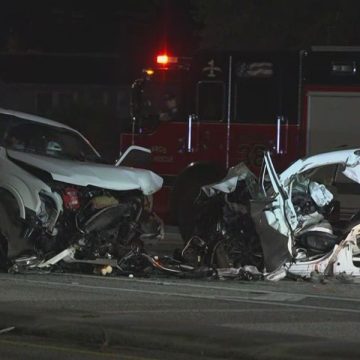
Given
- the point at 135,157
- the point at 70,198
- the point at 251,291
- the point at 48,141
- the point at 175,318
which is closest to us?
the point at 175,318

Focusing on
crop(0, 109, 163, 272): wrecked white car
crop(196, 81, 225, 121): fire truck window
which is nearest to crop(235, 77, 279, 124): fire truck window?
crop(196, 81, 225, 121): fire truck window

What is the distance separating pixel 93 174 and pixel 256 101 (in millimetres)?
4790

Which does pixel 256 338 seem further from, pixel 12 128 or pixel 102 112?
pixel 102 112

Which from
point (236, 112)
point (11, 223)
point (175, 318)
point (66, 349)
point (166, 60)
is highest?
point (166, 60)

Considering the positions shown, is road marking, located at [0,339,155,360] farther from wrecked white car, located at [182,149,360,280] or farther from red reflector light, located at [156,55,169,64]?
red reflector light, located at [156,55,169,64]

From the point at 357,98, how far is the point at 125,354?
315 inches

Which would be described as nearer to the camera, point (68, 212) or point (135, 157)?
point (68, 212)

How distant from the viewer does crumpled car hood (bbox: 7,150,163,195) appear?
29.2 feet

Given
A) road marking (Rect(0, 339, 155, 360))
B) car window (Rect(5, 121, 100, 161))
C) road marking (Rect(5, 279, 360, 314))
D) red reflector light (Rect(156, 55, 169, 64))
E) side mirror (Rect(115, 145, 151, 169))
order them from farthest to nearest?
1. red reflector light (Rect(156, 55, 169, 64))
2. side mirror (Rect(115, 145, 151, 169))
3. car window (Rect(5, 121, 100, 161))
4. road marking (Rect(5, 279, 360, 314))
5. road marking (Rect(0, 339, 155, 360))

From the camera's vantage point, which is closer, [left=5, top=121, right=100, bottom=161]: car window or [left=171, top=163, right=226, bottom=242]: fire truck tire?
[left=5, top=121, right=100, bottom=161]: car window

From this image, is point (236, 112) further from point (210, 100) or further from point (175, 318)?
point (175, 318)

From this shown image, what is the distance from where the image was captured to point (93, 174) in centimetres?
902

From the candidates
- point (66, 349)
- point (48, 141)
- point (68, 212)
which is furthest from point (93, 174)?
point (66, 349)

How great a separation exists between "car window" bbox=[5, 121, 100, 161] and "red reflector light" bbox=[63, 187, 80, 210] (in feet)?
3.08
